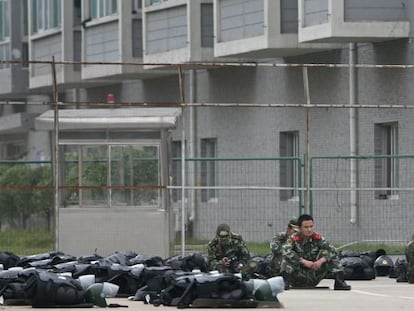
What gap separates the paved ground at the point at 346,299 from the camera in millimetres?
17188

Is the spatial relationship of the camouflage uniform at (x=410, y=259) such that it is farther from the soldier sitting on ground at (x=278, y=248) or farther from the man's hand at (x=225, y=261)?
the man's hand at (x=225, y=261)

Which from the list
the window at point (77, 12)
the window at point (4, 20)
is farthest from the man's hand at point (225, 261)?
the window at point (4, 20)

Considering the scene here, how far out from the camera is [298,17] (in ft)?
112

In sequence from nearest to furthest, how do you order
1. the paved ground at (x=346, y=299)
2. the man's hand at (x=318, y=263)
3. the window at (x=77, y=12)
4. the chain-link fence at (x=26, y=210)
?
the paved ground at (x=346, y=299), the man's hand at (x=318, y=263), the chain-link fence at (x=26, y=210), the window at (x=77, y=12)

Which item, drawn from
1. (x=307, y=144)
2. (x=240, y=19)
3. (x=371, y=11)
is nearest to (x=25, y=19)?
(x=240, y=19)

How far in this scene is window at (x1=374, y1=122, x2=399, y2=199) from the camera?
2994 centimetres

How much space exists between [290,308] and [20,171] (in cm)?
2062

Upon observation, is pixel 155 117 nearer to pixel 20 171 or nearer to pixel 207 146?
A: pixel 20 171

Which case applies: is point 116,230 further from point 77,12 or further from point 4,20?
point 4,20

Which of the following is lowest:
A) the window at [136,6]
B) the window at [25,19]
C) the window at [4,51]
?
the window at [4,51]

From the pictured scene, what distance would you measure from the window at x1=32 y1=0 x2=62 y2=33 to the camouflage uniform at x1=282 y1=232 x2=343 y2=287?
27681 millimetres

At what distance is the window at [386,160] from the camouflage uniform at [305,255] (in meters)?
7.97

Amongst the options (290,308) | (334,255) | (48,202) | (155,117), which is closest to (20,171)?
(48,202)

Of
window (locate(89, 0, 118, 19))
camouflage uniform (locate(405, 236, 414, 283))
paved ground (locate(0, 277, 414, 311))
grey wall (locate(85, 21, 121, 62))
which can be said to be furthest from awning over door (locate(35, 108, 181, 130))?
window (locate(89, 0, 118, 19))
